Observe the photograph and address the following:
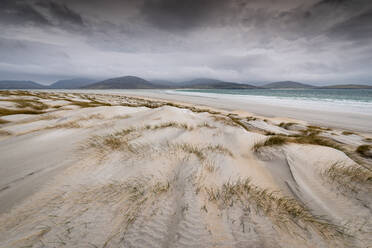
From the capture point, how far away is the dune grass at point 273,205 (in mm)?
1151

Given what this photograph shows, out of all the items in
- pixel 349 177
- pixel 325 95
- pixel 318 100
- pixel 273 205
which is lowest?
pixel 273 205

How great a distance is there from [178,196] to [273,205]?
3.12ft

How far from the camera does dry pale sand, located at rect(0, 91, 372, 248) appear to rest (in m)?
1.07

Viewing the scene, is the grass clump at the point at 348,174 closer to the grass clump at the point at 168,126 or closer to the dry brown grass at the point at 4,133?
the grass clump at the point at 168,126

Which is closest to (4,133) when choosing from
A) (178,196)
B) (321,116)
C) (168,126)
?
(168,126)

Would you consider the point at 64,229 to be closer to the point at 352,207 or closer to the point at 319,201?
the point at 319,201

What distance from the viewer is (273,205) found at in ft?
4.42

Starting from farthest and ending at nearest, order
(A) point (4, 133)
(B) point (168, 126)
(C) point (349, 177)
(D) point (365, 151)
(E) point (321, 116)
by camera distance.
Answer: (E) point (321, 116), (B) point (168, 126), (A) point (4, 133), (D) point (365, 151), (C) point (349, 177)

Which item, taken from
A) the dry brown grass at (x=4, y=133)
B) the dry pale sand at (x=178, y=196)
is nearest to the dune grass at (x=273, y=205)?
the dry pale sand at (x=178, y=196)

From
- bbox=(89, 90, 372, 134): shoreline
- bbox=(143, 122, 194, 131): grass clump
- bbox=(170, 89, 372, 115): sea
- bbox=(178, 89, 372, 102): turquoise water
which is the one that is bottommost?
bbox=(89, 90, 372, 134): shoreline

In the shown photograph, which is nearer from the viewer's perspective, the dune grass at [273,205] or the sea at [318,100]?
the dune grass at [273,205]

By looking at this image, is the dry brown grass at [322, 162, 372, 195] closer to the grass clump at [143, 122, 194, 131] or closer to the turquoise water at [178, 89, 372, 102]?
the grass clump at [143, 122, 194, 131]

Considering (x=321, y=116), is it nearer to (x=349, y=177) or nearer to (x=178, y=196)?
(x=349, y=177)

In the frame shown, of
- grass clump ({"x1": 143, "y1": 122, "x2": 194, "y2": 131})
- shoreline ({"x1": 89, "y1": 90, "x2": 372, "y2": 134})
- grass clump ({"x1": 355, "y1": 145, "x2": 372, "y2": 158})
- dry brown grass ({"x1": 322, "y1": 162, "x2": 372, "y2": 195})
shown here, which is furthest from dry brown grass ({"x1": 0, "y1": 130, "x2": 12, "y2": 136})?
shoreline ({"x1": 89, "y1": 90, "x2": 372, "y2": 134})
